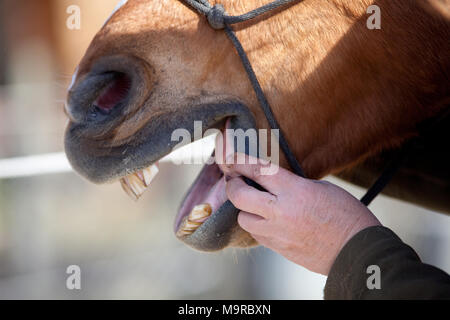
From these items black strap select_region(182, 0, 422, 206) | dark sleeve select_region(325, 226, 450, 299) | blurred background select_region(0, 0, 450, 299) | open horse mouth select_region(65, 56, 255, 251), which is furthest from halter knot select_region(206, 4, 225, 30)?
blurred background select_region(0, 0, 450, 299)

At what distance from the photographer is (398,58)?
1.12 meters

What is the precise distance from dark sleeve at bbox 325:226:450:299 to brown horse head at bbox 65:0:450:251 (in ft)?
0.83

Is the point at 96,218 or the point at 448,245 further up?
the point at 96,218

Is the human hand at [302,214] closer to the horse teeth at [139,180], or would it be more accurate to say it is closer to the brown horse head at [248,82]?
the brown horse head at [248,82]

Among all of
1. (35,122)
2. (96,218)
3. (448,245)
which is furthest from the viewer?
(35,122)

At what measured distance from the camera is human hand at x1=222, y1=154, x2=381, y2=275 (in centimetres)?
96

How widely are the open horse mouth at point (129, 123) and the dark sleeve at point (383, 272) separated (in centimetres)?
26

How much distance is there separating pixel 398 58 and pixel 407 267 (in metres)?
0.48

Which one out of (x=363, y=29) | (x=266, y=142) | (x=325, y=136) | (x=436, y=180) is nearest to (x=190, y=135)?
(x=266, y=142)

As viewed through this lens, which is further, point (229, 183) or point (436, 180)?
point (436, 180)

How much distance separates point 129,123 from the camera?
1005 mm

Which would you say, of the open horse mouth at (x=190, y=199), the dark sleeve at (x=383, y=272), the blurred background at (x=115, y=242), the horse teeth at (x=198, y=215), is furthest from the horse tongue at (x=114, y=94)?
the blurred background at (x=115, y=242)
